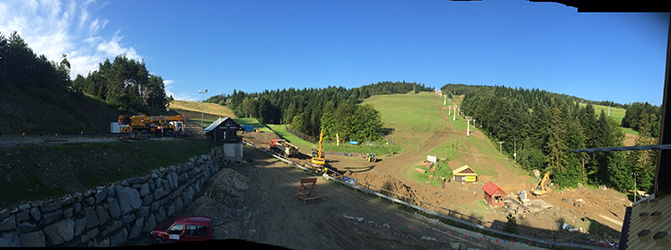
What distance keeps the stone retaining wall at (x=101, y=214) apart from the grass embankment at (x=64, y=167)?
545 millimetres

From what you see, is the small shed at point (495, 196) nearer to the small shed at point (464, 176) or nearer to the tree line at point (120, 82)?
the small shed at point (464, 176)

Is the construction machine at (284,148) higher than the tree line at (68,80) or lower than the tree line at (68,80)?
lower

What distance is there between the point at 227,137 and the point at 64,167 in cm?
2476

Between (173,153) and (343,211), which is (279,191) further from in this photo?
(173,153)

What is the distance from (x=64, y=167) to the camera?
533 inches

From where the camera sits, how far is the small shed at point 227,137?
36.8m

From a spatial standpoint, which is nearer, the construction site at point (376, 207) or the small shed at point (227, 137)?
the construction site at point (376, 207)

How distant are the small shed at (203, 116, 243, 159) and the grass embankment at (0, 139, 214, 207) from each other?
54.0ft

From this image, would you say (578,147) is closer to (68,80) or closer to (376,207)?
(376,207)

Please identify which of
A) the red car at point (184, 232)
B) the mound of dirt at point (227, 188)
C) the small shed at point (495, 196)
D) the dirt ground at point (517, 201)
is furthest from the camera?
the small shed at point (495, 196)

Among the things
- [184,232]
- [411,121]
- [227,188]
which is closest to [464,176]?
[227,188]

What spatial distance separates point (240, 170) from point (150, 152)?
12.3 meters

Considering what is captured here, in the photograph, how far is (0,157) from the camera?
11828 mm

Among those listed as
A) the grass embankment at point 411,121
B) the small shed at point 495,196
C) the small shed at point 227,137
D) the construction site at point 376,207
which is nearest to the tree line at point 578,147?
the construction site at point 376,207
